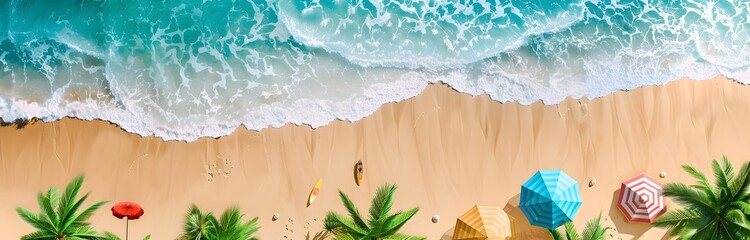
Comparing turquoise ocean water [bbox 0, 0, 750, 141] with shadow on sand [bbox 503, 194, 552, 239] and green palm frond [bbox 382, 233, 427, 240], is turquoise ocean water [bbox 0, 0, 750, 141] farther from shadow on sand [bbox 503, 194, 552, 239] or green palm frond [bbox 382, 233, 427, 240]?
green palm frond [bbox 382, 233, 427, 240]

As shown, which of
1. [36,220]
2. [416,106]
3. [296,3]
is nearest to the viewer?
[36,220]

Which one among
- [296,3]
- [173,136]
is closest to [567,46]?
[296,3]

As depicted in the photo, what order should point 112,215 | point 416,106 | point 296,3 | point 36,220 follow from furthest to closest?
point 296,3 → point 416,106 → point 112,215 → point 36,220

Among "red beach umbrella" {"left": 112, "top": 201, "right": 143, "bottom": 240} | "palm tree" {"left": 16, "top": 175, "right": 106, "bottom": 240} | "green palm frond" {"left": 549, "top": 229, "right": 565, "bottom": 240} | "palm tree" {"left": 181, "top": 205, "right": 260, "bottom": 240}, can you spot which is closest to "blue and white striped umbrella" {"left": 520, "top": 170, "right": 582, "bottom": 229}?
"green palm frond" {"left": 549, "top": 229, "right": 565, "bottom": 240}

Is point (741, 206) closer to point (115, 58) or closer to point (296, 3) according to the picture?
point (296, 3)

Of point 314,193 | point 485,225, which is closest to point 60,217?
point 314,193

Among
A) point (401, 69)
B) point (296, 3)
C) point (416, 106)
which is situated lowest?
point (416, 106)

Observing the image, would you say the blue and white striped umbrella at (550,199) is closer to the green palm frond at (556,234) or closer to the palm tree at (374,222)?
the green palm frond at (556,234)

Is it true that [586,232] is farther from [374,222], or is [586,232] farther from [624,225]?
[374,222]
